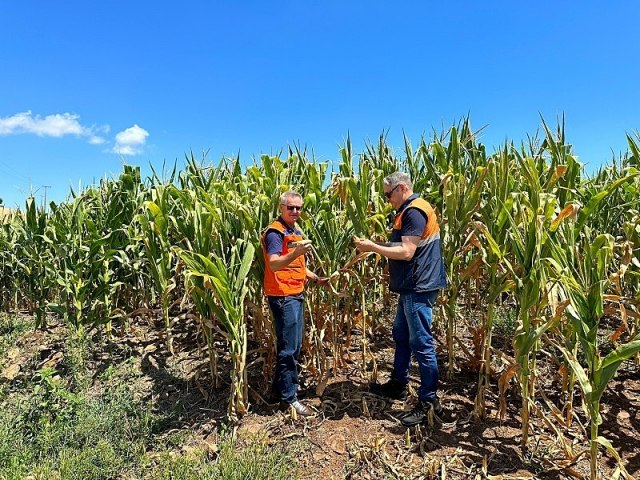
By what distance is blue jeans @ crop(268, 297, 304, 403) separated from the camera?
2963 millimetres

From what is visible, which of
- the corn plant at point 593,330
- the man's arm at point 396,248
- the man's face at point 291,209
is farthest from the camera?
the man's face at point 291,209

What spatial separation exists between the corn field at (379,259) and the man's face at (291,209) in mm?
263

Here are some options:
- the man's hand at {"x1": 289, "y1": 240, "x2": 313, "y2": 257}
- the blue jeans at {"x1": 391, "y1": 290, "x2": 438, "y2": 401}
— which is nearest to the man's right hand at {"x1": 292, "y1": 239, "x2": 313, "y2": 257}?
the man's hand at {"x1": 289, "y1": 240, "x2": 313, "y2": 257}

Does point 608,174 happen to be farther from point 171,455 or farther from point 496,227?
point 171,455

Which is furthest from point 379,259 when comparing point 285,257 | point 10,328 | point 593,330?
point 10,328

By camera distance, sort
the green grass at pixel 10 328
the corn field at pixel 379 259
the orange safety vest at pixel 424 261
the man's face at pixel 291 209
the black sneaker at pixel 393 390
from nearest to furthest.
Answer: the corn field at pixel 379 259
the orange safety vest at pixel 424 261
the man's face at pixel 291 209
the black sneaker at pixel 393 390
the green grass at pixel 10 328

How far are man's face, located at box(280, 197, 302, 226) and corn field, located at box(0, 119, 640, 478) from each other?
0.86 ft

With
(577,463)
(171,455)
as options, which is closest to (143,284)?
(171,455)

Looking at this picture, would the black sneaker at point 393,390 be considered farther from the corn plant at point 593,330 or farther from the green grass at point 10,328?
the green grass at point 10,328

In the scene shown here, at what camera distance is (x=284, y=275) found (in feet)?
9.71

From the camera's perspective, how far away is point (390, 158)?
455 cm

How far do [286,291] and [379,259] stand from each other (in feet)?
2.91

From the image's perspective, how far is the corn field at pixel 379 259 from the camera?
7.89ft

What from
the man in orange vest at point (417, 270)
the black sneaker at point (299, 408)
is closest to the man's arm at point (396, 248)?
the man in orange vest at point (417, 270)
